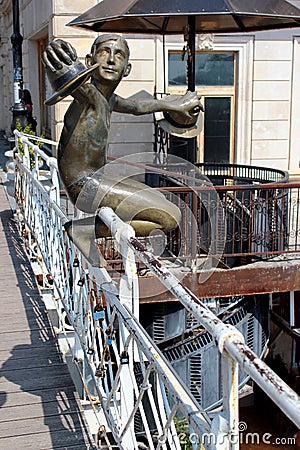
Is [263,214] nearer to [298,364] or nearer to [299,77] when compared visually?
[298,364]

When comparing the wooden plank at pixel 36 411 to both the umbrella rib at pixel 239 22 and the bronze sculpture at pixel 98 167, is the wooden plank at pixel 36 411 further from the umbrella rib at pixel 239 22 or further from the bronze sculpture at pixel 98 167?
the umbrella rib at pixel 239 22

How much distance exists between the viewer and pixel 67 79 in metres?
2.71

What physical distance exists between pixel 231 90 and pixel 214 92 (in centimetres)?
37

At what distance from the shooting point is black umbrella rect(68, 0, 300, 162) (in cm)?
632

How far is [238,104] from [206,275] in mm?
5492

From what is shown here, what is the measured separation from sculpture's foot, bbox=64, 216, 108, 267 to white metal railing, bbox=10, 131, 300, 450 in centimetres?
8

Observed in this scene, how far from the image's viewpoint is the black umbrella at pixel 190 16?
632cm

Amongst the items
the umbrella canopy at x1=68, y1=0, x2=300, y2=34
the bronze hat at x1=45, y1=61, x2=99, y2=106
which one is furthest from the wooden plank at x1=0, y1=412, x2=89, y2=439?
the umbrella canopy at x1=68, y1=0, x2=300, y2=34

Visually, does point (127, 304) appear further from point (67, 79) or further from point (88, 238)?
point (67, 79)

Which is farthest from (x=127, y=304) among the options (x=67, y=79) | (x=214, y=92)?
(x=214, y=92)

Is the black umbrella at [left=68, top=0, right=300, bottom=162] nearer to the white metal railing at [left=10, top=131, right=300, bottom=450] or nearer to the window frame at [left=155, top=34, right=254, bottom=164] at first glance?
the window frame at [left=155, top=34, right=254, bottom=164]

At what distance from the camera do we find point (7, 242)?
740 centimetres

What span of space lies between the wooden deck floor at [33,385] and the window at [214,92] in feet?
23.5

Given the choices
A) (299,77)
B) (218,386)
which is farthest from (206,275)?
(299,77)
